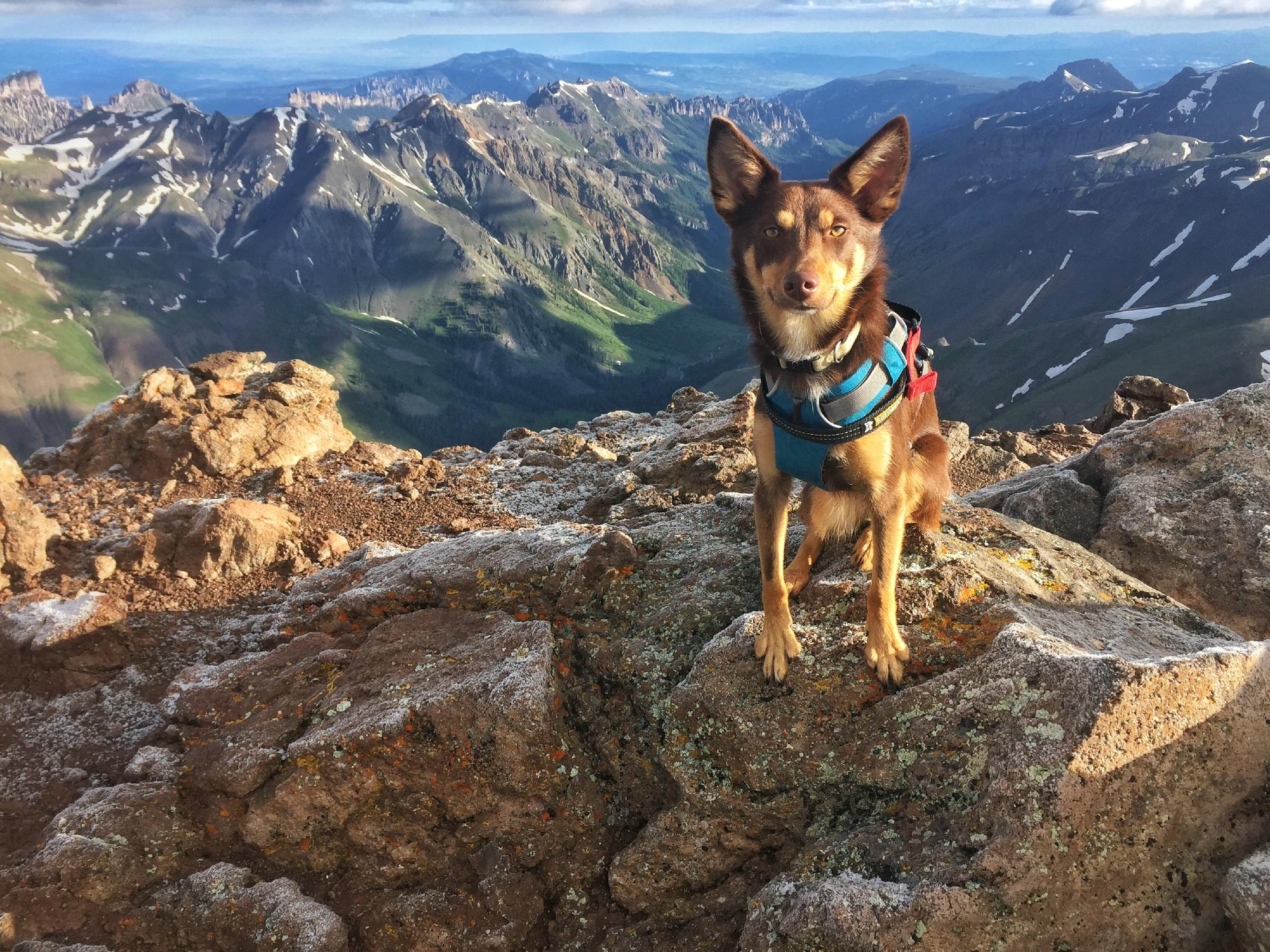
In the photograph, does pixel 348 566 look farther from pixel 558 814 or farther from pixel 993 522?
pixel 993 522

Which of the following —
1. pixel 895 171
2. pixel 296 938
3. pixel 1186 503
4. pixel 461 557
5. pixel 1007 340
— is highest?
pixel 895 171

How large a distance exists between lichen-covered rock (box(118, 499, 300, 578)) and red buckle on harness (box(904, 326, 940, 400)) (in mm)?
14307

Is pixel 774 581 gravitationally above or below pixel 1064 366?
above

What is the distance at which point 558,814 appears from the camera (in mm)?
8562

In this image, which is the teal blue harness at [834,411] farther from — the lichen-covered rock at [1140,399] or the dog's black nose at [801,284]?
the lichen-covered rock at [1140,399]

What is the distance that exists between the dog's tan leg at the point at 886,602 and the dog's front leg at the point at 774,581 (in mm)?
859

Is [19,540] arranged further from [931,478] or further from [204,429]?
[931,478]

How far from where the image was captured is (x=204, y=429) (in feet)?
73.5

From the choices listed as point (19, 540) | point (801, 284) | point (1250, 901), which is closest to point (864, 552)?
point (801, 284)

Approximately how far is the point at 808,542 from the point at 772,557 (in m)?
1.46

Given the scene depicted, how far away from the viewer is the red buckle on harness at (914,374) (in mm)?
Result: 7887

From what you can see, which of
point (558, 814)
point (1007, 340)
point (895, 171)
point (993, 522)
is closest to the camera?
point (895, 171)

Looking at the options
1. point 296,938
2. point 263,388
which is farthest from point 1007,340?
point 296,938

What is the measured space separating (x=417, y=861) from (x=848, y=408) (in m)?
7.44
